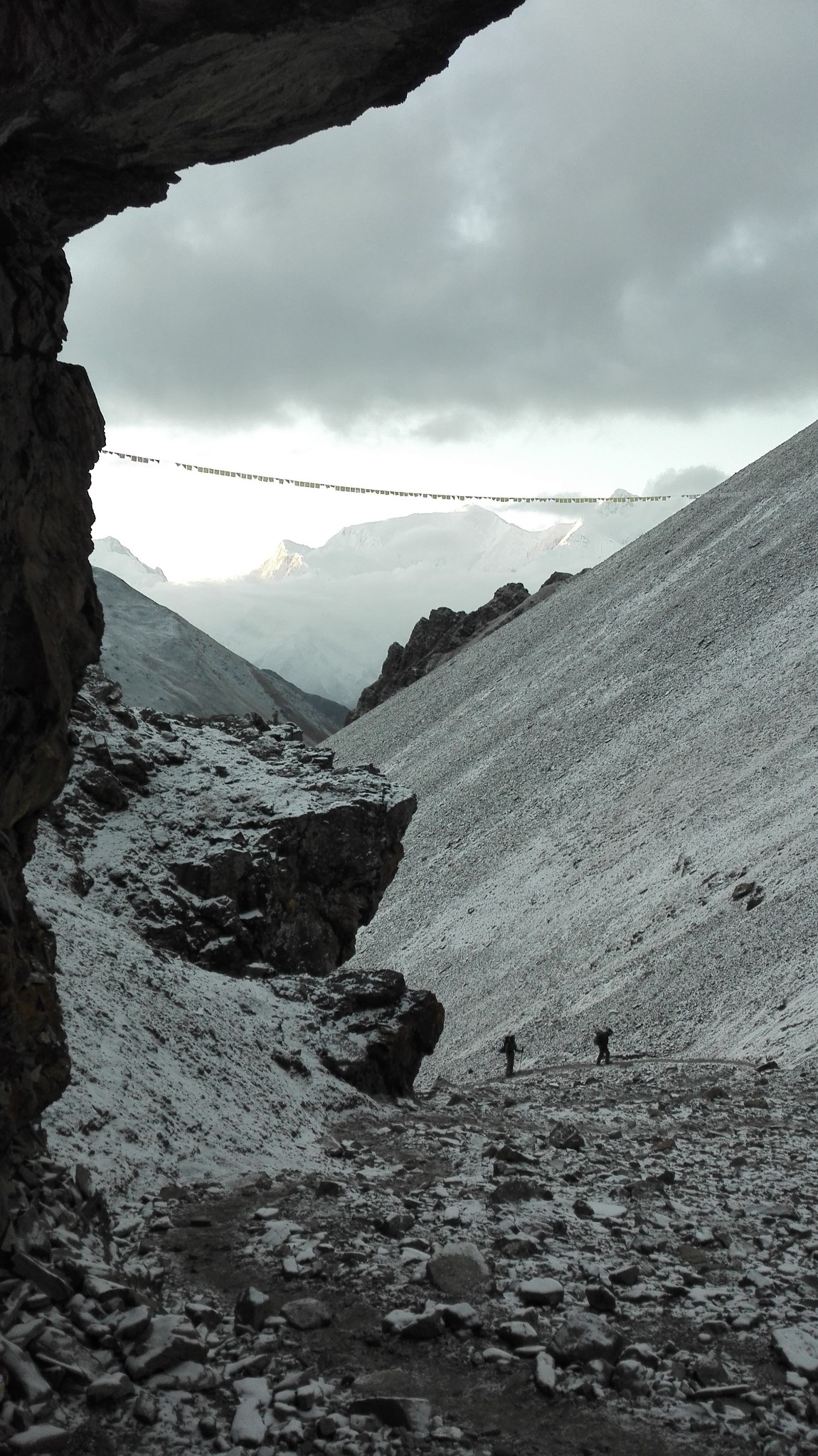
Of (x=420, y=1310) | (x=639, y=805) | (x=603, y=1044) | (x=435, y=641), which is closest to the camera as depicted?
(x=420, y=1310)

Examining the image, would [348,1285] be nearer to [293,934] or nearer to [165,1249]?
[165,1249]

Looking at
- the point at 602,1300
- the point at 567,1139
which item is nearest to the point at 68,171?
the point at 602,1300

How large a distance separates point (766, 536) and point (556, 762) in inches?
927

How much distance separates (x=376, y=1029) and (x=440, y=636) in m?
87.9

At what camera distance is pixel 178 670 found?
449 feet

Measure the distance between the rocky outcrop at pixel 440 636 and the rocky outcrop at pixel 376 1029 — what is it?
7836cm

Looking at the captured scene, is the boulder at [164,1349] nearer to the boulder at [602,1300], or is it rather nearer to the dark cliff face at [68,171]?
the dark cliff face at [68,171]

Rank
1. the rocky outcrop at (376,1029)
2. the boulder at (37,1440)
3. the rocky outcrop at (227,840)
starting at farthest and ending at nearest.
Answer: the rocky outcrop at (227,840) < the rocky outcrop at (376,1029) < the boulder at (37,1440)

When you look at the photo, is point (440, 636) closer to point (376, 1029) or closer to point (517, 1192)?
point (376, 1029)

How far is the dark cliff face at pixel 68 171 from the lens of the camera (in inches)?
244

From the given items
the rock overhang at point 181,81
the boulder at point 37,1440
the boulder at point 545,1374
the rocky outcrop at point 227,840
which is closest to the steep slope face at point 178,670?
the rocky outcrop at point 227,840

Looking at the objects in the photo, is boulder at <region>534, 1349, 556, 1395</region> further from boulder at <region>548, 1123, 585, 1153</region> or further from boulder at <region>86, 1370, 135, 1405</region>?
boulder at <region>548, 1123, 585, 1153</region>

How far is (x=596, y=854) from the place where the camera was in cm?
3691

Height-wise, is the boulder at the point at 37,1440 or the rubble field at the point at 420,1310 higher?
the boulder at the point at 37,1440
